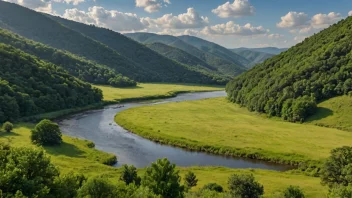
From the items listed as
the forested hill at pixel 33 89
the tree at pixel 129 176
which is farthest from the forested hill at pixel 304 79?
the tree at pixel 129 176

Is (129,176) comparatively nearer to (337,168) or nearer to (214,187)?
(214,187)

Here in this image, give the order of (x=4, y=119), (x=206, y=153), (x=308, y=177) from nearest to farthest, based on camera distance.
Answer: (x=308, y=177), (x=206, y=153), (x=4, y=119)

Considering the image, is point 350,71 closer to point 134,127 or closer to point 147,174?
point 134,127

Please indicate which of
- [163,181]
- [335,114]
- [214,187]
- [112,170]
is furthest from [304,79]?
[163,181]

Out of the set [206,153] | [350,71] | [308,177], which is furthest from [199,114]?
[308,177]

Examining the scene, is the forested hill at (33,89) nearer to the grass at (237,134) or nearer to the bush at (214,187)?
the grass at (237,134)
